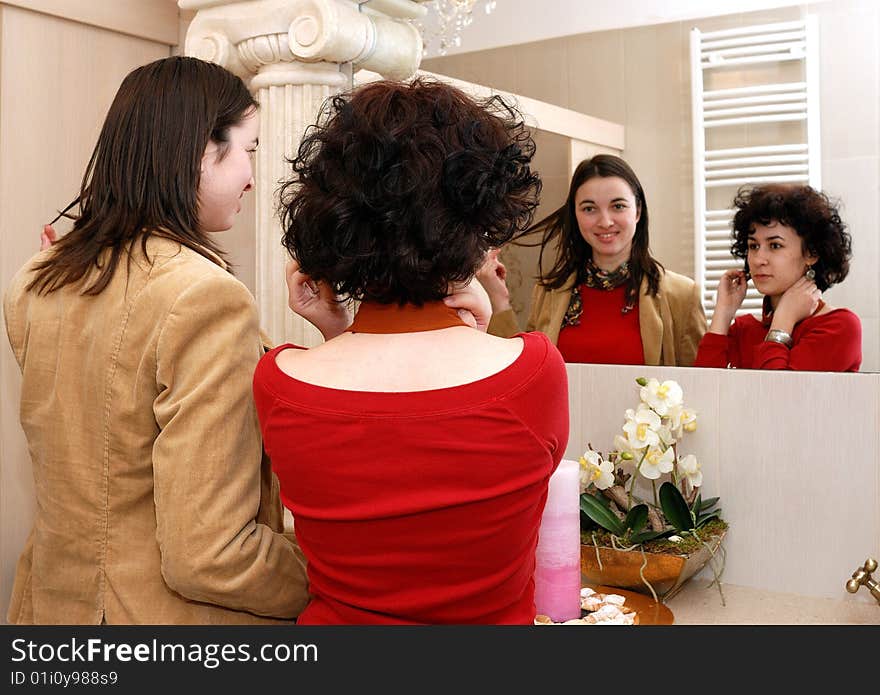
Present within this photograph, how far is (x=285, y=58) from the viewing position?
4.84 ft

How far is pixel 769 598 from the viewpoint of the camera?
1.39m

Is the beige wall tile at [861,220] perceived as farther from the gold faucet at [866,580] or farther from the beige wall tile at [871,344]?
the gold faucet at [866,580]

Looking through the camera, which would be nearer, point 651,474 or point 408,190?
point 408,190

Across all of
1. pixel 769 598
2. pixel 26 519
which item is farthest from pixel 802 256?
pixel 26 519

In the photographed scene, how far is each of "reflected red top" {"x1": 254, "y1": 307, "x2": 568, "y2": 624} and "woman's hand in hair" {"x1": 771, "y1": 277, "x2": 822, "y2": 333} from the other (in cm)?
64

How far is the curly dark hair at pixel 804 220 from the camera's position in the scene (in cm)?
131

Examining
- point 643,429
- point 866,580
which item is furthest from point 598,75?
point 866,580

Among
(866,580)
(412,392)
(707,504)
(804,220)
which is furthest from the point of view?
(707,504)

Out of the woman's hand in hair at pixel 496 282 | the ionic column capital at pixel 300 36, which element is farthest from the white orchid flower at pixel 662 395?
the ionic column capital at pixel 300 36

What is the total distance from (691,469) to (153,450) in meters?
0.86

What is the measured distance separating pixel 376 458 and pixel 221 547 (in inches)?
8.4

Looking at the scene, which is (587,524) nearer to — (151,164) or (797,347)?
(797,347)

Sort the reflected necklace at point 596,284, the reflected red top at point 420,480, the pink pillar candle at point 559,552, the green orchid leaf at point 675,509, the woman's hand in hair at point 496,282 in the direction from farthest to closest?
the woman's hand in hair at point 496,282 < the reflected necklace at point 596,284 < the green orchid leaf at point 675,509 < the pink pillar candle at point 559,552 < the reflected red top at point 420,480

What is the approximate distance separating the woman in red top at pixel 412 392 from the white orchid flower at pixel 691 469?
0.61 meters
